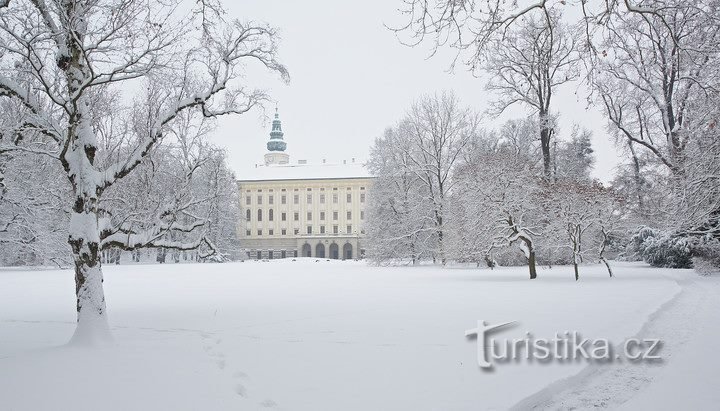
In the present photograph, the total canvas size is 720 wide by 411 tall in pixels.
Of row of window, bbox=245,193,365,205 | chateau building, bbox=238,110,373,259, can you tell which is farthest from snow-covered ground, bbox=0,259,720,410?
row of window, bbox=245,193,365,205

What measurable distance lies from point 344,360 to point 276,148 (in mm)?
114763

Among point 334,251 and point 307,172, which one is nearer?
point 334,251

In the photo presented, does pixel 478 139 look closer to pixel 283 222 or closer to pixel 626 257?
pixel 626 257

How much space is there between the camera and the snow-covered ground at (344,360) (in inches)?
209

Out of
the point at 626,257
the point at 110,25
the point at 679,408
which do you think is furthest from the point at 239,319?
the point at 626,257

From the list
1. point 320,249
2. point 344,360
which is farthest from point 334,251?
point 344,360

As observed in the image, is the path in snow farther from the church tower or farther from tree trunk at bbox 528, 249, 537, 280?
the church tower

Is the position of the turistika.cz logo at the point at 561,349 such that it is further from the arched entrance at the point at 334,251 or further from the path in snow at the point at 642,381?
the arched entrance at the point at 334,251

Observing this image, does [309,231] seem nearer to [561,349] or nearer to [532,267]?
[532,267]

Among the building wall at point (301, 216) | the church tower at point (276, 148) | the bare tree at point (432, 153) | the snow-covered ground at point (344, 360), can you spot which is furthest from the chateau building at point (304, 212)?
the snow-covered ground at point (344, 360)

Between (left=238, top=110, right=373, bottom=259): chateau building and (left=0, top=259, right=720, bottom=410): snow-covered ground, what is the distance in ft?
266

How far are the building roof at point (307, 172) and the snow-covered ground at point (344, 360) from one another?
83.5 m

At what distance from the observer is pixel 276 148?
391 feet

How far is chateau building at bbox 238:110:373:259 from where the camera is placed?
311ft
